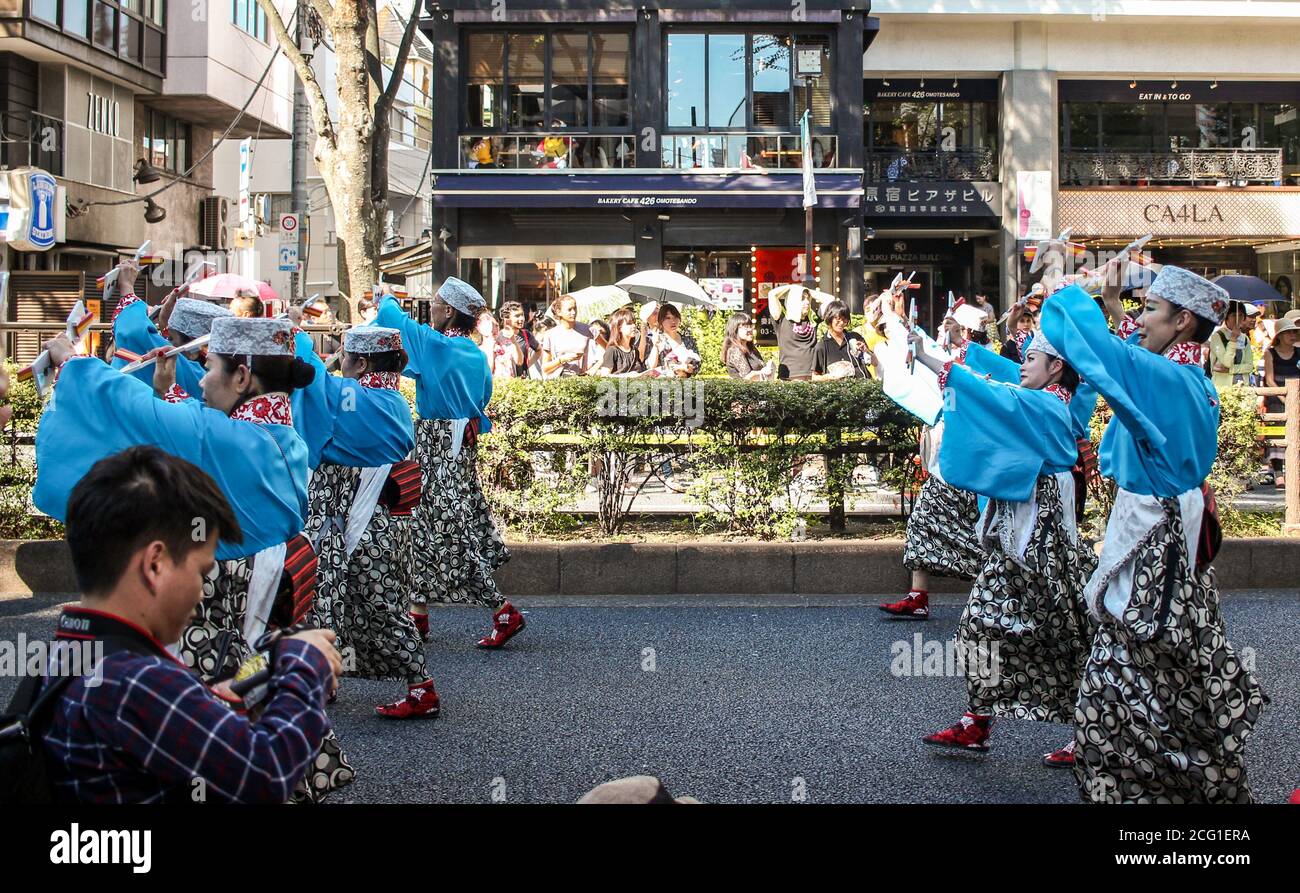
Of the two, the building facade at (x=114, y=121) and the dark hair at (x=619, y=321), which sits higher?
the building facade at (x=114, y=121)

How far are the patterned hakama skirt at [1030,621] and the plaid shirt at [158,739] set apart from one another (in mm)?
3660

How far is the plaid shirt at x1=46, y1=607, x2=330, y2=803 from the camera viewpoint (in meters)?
2.19

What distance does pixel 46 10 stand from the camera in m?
22.9

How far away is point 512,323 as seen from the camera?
44.6 feet

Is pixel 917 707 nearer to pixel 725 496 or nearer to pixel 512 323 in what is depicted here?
pixel 725 496

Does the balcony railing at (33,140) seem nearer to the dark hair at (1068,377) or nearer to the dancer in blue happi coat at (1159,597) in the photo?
the dark hair at (1068,377)

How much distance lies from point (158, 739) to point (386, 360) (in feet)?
12.8

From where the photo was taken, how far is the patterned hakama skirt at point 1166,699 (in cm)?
404

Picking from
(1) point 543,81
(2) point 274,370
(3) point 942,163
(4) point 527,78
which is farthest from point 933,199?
(2) point 274,370

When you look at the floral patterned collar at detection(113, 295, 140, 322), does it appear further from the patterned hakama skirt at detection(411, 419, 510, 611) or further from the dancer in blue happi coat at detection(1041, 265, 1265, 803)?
the dancer in blue happi coat at detection(1041, 265, 1265, 803)

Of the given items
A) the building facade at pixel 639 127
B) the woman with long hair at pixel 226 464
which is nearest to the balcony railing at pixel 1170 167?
the building facade at pixel 639 127

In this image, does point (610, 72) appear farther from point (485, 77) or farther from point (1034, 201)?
point (1034, 201)
